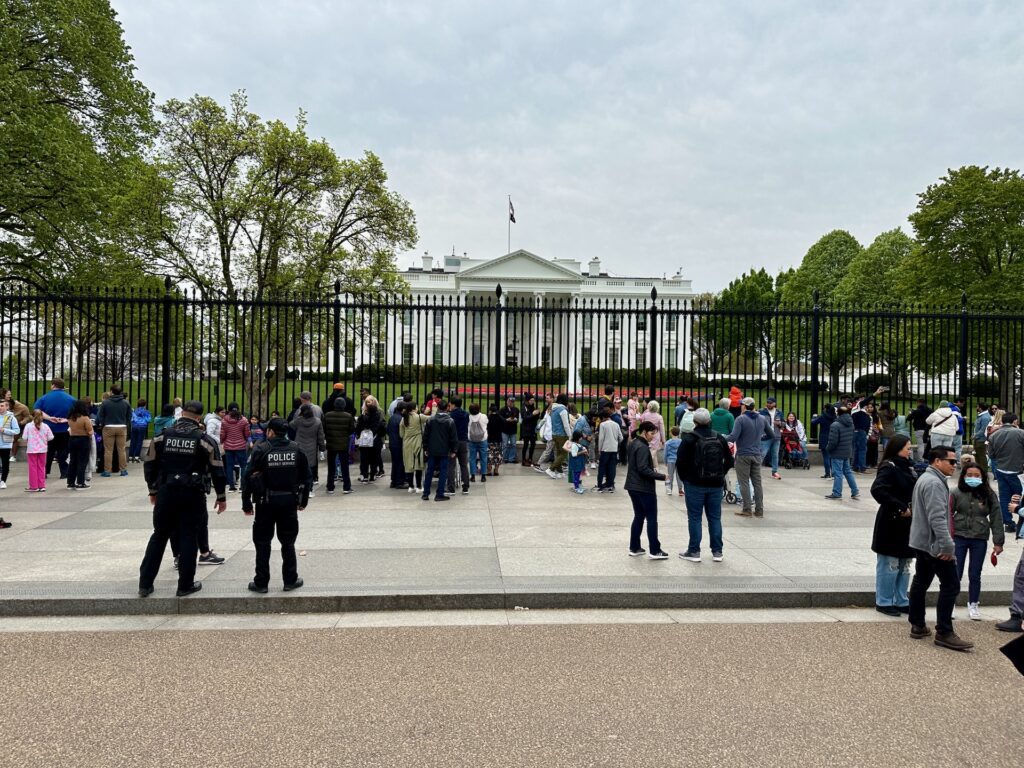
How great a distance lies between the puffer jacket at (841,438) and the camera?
10258 millimetres

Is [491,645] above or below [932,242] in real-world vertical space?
below

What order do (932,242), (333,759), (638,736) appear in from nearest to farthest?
(333,759) → (638,736) → (932,242)

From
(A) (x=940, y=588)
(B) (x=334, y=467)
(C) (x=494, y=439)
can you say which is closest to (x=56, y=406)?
(B) (x=334, y=467)

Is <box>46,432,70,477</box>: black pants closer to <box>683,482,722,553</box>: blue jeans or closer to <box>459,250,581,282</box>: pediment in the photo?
<box>683,482,722,553</box>: blue jeans

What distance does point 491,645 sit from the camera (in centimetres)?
479

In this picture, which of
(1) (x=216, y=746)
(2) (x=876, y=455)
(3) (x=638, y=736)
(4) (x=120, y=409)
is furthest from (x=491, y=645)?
(2) (x=876, y=455)

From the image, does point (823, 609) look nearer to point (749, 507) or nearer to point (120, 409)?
point (749, 507)

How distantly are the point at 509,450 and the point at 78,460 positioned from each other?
8299 mm

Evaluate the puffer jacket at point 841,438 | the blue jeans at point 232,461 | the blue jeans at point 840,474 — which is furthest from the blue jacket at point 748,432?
the blue jeans at point 232,461

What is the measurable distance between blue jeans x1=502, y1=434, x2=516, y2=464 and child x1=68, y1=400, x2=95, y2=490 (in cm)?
804

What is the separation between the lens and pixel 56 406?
38.2 ft

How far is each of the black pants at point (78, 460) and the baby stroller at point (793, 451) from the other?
45.8 ft

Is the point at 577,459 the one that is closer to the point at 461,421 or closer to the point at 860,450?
the point at 461,421

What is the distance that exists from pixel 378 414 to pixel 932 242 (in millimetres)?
27448
